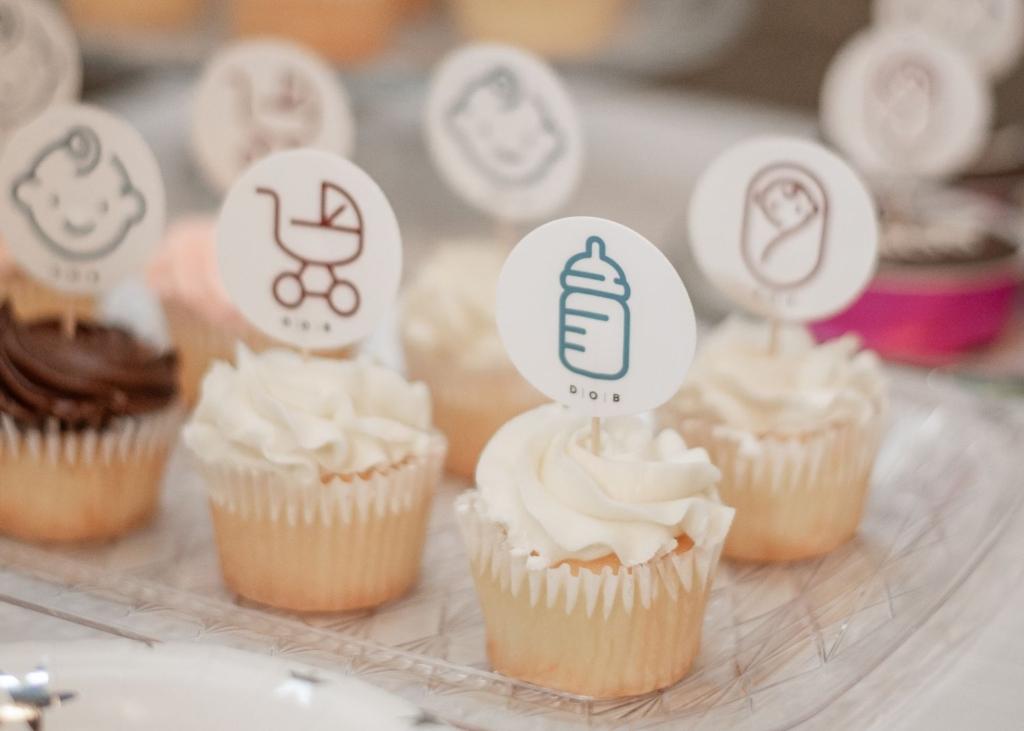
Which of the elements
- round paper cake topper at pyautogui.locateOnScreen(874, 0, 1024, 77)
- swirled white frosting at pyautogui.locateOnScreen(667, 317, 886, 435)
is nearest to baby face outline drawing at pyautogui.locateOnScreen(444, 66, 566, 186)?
swirled white frosting at pyautogui.locateOnScreen(667, 317, 886, 435)

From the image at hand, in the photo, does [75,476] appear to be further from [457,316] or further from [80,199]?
[457,316]

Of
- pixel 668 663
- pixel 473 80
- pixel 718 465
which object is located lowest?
pixel 668 663

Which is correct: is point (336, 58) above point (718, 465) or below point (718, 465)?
above

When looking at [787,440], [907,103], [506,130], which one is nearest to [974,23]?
[907,103]

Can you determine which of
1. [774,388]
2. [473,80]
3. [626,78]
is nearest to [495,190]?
[473,80]

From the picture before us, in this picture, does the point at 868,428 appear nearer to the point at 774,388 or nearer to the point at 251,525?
the point at 774,388

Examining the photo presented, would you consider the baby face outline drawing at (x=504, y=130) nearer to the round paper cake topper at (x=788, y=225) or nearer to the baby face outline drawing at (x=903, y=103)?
the round paper cake topper at (x=788, y=225)
